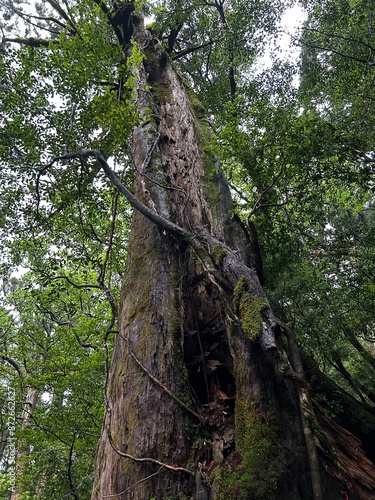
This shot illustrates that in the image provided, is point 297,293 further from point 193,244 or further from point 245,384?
point 245,384

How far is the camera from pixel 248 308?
2.85 m

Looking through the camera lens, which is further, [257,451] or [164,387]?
[164,387]

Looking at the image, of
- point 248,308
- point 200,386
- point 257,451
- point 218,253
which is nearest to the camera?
point 257,451

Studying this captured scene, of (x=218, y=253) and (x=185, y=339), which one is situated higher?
(x=218, y=253)

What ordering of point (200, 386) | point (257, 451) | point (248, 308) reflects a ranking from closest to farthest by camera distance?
point (257, 451)
point (248, 308)
point (200, 386)

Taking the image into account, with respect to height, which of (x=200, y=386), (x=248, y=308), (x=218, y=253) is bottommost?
(x=200, y=386)

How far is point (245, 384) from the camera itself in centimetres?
269

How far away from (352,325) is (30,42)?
10.8m

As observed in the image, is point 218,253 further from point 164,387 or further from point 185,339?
point 164,387

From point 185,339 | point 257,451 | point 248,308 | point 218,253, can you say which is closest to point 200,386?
point 185,339

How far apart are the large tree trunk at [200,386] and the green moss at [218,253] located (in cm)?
2

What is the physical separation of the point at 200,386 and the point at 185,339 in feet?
1.48

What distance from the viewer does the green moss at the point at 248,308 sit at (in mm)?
2674

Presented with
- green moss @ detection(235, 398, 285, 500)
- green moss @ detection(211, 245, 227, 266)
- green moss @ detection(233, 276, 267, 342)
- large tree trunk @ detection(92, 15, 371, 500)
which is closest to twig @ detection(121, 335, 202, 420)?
large tree trunk @ detection(92, 15, 371, 500)
